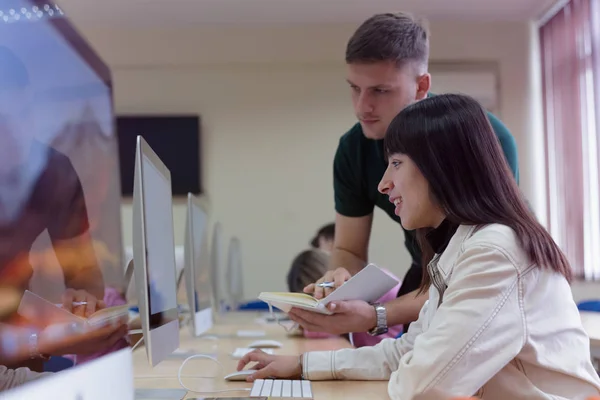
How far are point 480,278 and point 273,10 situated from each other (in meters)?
4.16

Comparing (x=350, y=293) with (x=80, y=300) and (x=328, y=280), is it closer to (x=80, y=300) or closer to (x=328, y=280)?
(x=328, y=280)

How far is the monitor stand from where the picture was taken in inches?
45.9

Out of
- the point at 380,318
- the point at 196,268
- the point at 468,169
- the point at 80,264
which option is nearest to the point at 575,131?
the point at 196,268

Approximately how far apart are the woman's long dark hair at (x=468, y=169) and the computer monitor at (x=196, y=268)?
3.20 ft

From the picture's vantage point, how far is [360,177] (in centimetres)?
204

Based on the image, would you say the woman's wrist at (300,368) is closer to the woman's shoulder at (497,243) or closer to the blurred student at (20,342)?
the woman's shoulder at (497,243)

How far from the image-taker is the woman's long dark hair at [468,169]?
1.07 meters

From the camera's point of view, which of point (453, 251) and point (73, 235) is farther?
point (453, 251)

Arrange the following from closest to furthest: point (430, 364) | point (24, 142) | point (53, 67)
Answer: point (24, 142) < point (53, 67) < point (430, 364)

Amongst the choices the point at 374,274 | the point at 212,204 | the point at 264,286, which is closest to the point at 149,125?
the point at 212,204

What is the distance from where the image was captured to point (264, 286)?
16.5ft

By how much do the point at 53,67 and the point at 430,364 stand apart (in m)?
0.67

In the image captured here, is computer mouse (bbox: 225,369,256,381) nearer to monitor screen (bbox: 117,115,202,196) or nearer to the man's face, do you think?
the man's face

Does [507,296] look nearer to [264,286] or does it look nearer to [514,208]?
[514,208]
